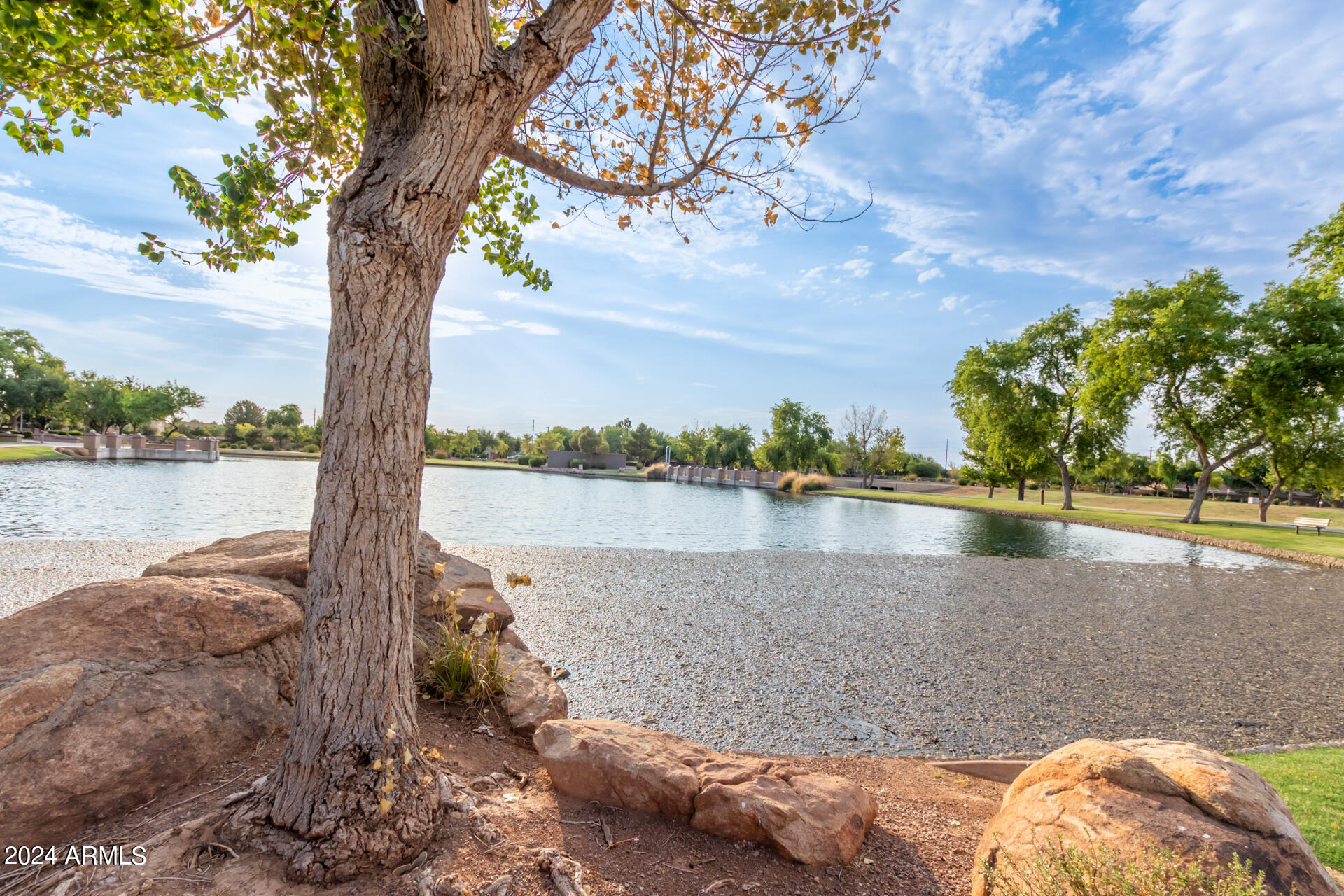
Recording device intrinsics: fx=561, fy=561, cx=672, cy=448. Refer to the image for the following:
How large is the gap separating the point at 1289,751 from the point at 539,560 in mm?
8763

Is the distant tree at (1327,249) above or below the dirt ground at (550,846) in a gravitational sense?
above

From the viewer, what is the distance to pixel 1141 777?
1.95 meters

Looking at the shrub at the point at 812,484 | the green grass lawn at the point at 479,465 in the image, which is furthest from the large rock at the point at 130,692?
the green grass lawn at the point at 479,465

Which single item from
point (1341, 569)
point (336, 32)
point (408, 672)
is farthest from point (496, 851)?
point (1341, 569)

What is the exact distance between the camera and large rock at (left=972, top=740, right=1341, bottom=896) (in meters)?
1.68

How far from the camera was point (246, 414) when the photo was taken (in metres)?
63.9

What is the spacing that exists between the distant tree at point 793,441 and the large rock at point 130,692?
50.4m

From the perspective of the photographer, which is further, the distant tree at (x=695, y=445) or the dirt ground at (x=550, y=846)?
the distant tree at (x=695, y=445)

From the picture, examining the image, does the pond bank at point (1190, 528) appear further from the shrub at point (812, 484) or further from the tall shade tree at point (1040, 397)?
the shrub at point (812, 484)

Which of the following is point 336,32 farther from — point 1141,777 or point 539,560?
point 539,560

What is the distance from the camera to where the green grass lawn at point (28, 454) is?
2306 cm

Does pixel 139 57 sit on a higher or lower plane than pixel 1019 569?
higher

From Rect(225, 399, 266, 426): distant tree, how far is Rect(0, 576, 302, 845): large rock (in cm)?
7473

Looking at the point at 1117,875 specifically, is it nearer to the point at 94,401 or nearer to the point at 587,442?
the point at 94,401
